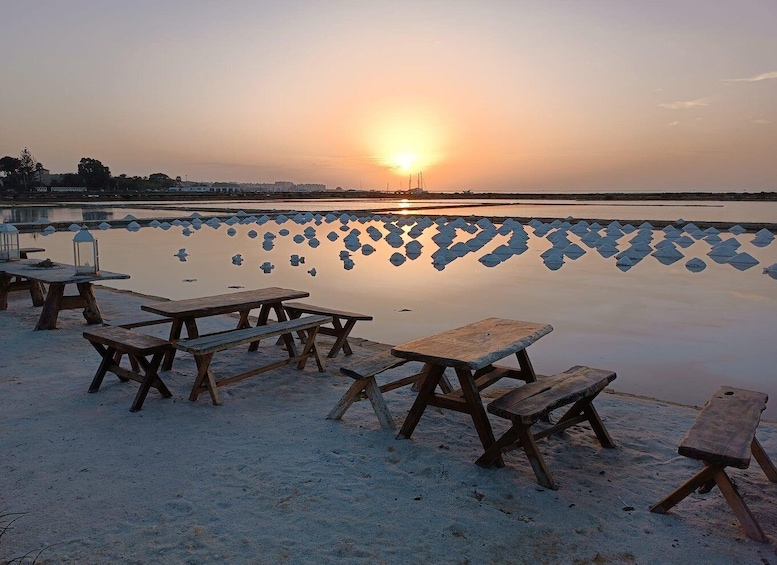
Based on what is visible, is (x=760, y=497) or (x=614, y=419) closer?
(x=760, y=497)

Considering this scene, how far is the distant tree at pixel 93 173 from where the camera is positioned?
327 feet

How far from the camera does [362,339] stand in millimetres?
6047

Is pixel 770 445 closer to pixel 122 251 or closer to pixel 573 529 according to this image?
pixel 573 529

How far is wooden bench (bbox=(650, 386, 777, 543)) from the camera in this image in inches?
94.7

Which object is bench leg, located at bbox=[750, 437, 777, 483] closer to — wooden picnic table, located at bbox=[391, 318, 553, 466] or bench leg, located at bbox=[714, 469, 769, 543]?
bench leg, located at bbox=[714, 469, 769, 543]

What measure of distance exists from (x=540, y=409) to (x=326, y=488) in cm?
113

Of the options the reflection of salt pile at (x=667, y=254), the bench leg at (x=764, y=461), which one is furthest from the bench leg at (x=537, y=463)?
the reflection of salt pile at (x=667, y=254)

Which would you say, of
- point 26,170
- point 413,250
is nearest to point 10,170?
point 26,170

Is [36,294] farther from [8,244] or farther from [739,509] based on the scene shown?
[739,509]

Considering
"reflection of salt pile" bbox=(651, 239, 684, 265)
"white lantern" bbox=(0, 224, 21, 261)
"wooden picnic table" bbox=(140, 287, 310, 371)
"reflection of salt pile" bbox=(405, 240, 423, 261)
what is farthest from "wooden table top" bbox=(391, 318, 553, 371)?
"reflection of salt pile" bbox=(651, 239, 684, 265)

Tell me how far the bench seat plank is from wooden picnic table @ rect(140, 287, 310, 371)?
10.7ft

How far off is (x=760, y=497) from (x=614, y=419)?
3.47ft

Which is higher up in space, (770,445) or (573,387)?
(573,387)

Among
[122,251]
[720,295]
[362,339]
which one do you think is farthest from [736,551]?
[122,251]
